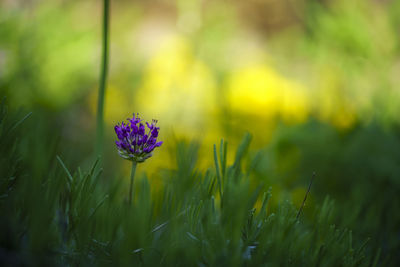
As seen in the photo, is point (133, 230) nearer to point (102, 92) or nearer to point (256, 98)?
point (102, 92)

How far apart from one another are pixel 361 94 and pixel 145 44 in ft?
4.20

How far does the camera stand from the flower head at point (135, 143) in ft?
0.77

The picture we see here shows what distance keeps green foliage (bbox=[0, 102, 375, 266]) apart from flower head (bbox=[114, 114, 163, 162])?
0.11 feet

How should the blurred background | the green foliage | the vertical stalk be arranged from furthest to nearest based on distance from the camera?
the blurred background → the vertical stalk → the green foliage

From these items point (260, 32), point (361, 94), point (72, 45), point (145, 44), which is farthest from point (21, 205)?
point (260, 32)

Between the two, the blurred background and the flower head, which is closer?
the flower head

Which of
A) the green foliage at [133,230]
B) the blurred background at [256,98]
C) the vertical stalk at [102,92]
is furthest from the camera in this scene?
the blurred background at [256,98]

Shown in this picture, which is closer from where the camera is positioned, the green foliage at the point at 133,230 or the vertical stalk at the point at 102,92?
the green foliage at the point at 133,230

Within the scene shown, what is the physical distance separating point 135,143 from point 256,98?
2.25 ft

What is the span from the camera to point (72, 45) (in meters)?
1.04

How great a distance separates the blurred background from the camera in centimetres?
44

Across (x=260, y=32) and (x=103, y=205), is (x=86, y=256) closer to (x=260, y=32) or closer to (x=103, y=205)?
(x=103, y=205)

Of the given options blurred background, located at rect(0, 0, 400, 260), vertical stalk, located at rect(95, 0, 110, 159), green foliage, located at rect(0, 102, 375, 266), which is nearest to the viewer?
green foliage, located at rect(0, 102, 375, 266)

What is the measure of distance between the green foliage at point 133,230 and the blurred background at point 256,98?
22mm
